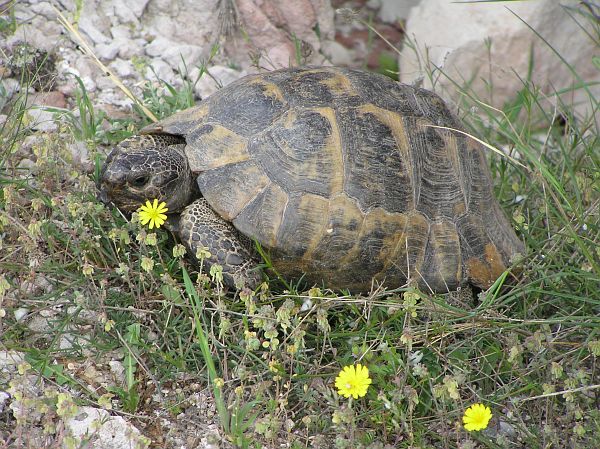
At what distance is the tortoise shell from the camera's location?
158 inches

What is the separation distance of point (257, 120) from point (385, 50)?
12.8 ft

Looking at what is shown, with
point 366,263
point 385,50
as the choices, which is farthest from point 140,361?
point 385,50

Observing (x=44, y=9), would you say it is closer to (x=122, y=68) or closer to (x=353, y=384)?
(x=122, y=68)

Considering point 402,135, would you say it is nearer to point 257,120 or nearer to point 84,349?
point 257,120

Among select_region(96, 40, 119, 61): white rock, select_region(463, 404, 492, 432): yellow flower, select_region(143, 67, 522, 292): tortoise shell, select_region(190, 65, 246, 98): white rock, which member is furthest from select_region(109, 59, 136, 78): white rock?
select_region(463, 404, 492, 432): yellow flower

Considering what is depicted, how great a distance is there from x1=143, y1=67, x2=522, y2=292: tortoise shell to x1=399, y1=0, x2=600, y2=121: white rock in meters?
2.49

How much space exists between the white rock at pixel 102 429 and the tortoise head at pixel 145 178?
112 cm

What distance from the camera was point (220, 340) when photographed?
386 cm

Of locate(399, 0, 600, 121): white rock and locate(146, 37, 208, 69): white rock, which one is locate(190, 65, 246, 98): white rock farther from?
locate(399, 0, 600, 121): white rock

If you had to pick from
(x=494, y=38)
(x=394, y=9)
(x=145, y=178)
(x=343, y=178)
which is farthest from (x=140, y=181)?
(x=394, y=9)

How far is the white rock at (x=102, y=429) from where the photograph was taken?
3.34 meters

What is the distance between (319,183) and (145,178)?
89cm

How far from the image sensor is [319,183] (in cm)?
405

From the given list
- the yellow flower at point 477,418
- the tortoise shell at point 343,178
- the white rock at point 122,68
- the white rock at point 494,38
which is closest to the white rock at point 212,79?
the white rock at point 122,68
